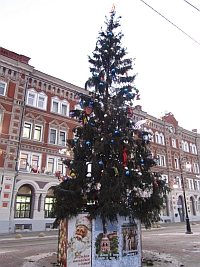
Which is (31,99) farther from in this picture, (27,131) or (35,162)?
(35,162)

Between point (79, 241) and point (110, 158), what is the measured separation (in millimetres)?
3106

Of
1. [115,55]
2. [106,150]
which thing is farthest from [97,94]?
[106,150]

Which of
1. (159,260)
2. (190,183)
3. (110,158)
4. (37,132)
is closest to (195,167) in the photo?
(190,183)

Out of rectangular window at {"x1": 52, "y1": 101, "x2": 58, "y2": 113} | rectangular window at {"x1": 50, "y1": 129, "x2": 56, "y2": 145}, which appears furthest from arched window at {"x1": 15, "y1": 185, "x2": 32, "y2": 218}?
rectangular window at {"x1": 52, "y1": 101, "x2": 58, "y2": 113}

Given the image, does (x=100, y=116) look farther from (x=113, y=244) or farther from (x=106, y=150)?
(x=113, y=244)

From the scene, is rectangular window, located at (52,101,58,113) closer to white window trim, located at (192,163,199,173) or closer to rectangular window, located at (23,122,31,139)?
rectangular window, located at (23,122,31,139)

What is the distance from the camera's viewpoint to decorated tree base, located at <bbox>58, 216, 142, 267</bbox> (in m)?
7.77

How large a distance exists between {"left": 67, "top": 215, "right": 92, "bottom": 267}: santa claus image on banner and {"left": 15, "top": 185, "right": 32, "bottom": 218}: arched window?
16.3 metres

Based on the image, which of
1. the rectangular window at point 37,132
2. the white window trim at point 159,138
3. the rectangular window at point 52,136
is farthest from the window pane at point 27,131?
the white window trim at point 159,138

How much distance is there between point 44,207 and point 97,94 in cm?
1730

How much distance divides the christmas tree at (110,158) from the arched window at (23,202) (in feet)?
50.7

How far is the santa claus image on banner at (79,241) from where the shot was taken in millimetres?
7711

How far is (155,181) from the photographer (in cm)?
866

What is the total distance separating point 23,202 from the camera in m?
22.9
